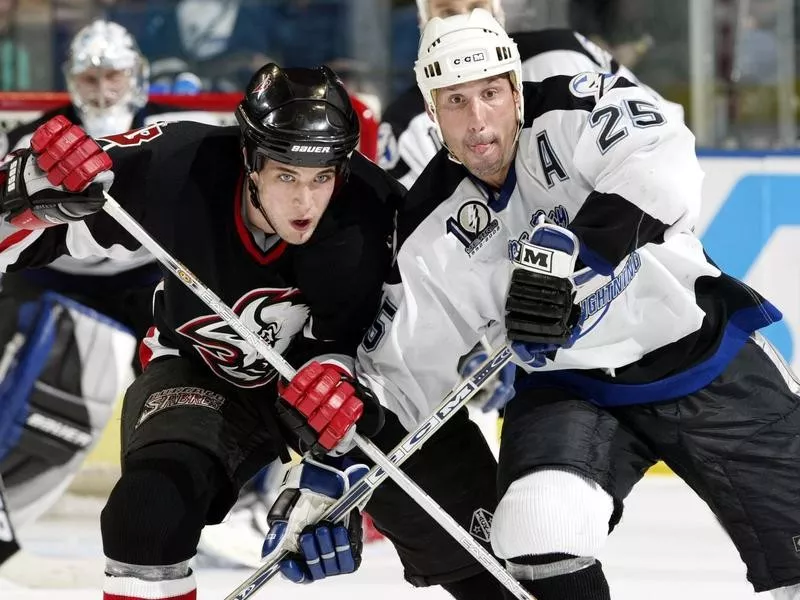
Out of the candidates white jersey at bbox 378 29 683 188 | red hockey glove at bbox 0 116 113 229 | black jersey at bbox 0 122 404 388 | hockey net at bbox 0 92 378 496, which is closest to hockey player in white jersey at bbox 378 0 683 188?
white jersey at bbox 378 29 683 188

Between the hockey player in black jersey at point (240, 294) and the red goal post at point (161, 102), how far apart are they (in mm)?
1786

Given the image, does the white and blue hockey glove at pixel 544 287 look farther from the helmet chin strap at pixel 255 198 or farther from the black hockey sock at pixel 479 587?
the black hockey sock at pixel 479 587

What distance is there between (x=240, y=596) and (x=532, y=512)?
527mm

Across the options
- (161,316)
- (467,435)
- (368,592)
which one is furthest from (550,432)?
(368,592)

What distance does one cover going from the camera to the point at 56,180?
226cm

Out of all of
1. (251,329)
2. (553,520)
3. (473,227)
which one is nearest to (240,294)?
(251,329)

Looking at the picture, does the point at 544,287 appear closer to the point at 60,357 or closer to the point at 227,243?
the point at 227,243

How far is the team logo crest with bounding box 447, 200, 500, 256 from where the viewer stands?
7.71 ft

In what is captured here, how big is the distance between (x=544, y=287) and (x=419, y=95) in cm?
183

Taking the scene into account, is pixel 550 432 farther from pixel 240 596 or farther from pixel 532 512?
pixel 240 596

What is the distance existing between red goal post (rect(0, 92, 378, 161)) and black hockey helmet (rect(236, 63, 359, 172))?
73.1 inches

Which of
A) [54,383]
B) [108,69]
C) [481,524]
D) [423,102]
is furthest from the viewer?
[108,69]

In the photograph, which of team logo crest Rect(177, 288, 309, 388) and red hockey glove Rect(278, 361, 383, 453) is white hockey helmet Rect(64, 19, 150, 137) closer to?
team logo crest Rect(177, 288, 309, 388)

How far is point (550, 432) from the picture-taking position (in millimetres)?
2309
